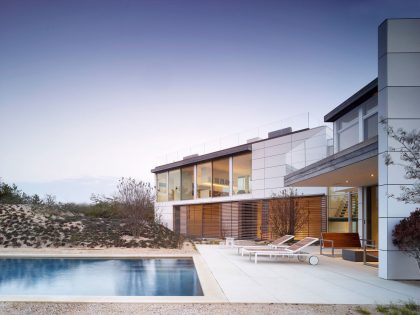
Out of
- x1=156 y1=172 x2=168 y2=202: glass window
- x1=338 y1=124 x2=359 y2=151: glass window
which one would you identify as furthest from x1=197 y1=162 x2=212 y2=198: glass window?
x1=338 y1=124 x2=359 y2=151: glass window

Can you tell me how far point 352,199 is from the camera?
19.1 m

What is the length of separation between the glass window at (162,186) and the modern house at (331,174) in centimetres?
8

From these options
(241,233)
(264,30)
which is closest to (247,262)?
(264,30)

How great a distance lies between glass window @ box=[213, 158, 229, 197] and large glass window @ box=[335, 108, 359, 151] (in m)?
9.41

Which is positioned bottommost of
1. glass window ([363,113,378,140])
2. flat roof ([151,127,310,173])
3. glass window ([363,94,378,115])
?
flat roof ([151,127,310,173])

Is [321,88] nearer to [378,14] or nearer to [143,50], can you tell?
Answer: [378,14]

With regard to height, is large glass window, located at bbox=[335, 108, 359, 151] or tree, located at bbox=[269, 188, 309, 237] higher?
large glass window, located at bbox=[335, 108, 359, 151]

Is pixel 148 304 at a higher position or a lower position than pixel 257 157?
lower

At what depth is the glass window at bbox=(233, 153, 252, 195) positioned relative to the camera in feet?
78.8

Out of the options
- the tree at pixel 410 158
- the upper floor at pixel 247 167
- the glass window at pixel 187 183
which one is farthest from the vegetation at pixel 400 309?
the glass window at pixel 187 183

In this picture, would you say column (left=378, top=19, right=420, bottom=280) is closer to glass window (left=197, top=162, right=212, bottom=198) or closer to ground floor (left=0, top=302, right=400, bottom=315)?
ground floor (left=0, top=302, right=400, bottom=315)

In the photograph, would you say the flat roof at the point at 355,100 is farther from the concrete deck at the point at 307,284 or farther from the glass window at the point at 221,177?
the glass window at the point at 221,177

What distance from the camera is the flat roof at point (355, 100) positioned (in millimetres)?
13805

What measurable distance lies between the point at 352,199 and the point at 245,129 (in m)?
8.49
